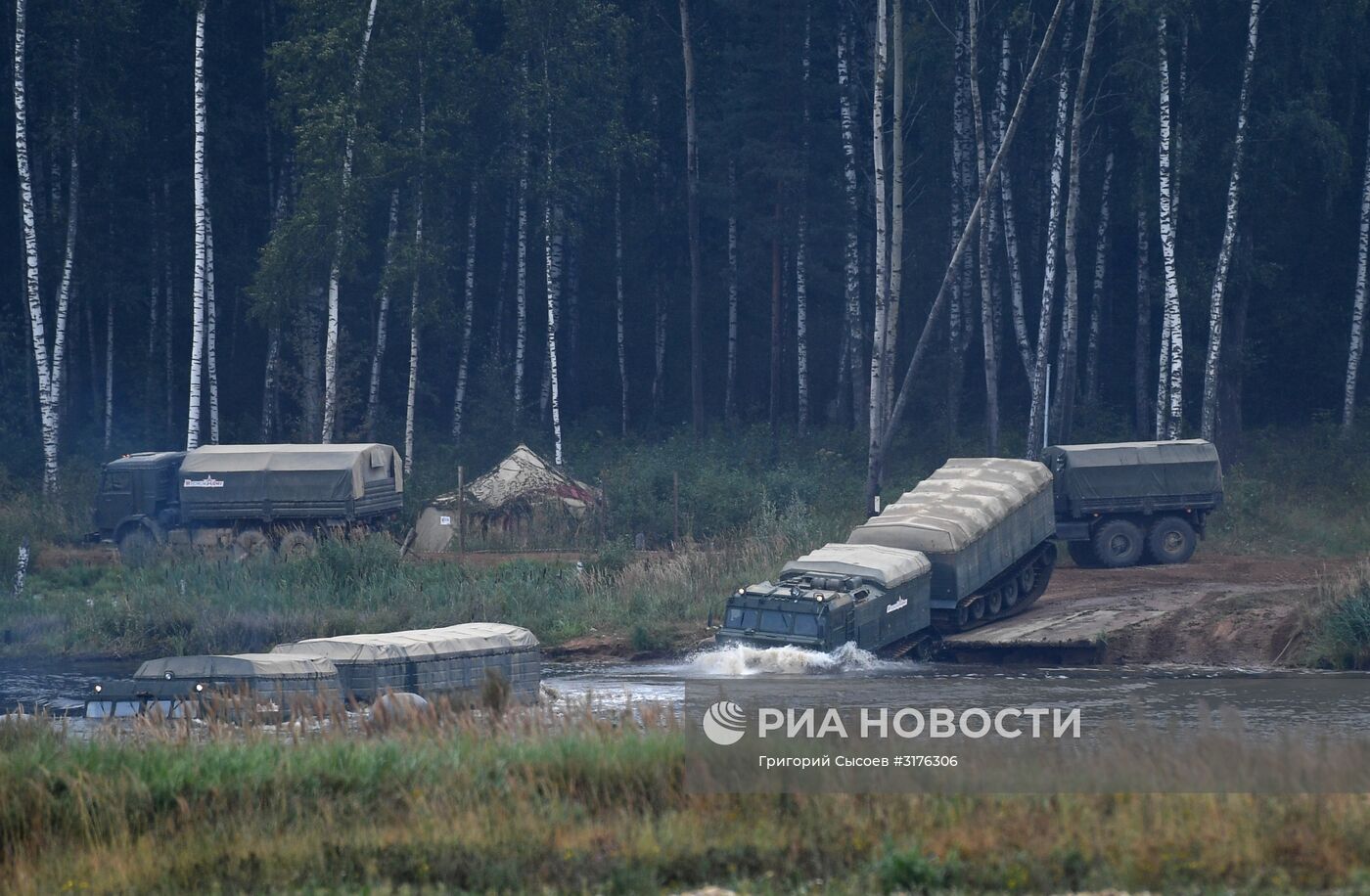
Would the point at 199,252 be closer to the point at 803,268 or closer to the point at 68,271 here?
the point at 68,271

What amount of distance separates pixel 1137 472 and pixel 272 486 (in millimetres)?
18299

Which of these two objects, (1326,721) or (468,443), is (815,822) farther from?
(468,443)

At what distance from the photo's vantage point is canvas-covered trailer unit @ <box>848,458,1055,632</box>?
2423 centimetres

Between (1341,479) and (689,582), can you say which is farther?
(1341,479)

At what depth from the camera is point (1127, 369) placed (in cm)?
4847

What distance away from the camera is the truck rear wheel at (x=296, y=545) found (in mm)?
28641

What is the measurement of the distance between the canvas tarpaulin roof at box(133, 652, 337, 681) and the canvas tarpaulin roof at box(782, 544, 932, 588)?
321 inches

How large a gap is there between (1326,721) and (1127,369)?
3281cm

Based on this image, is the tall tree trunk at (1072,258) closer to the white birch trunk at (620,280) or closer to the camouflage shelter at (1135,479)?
the camouflage shelter at (1135,479)

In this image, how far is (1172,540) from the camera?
29.6 metres

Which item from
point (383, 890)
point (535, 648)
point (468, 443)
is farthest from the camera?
point (468, 443)

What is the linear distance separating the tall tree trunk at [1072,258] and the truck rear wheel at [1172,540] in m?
8.28

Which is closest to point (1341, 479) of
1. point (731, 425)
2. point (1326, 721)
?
point (731, 425)

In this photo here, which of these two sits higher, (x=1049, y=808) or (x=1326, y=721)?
(x=1049, y=808)
